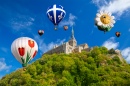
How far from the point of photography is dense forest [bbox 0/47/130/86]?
69.0m

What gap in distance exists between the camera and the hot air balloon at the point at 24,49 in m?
54.4

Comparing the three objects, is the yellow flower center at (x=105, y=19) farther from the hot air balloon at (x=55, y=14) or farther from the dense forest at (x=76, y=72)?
the dense forest at (x=76, y=72)

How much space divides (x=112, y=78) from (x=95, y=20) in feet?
58.0

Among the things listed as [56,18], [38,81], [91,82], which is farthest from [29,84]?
[56,18]

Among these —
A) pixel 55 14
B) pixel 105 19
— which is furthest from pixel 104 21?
pixel 55 14

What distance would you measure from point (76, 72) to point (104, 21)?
75.3 feet

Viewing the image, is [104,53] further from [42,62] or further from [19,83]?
[19,83]

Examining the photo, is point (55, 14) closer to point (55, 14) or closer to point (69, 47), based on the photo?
point (55, 14)

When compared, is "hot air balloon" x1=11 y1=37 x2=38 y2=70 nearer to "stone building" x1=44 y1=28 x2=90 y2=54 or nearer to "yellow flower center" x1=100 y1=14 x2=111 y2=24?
"yellow flower center" x1=100 y1=14 x2=111 y2=24

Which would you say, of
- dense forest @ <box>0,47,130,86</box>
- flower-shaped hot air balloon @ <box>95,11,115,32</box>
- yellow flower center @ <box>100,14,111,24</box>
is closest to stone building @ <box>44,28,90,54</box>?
dense forest @ <box>0,47,130,86</box>

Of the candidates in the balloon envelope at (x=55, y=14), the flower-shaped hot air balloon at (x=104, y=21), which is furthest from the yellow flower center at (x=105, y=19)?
the balloon envelope at (x=55, y=14)

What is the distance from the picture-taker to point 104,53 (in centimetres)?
8188

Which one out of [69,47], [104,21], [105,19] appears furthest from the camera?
[69,47]

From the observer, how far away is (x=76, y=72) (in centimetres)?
7425
